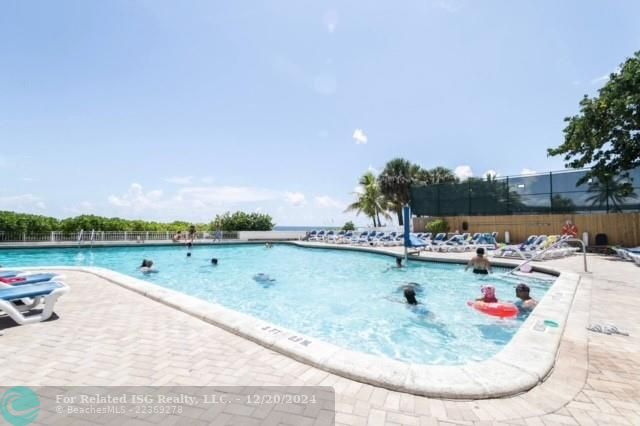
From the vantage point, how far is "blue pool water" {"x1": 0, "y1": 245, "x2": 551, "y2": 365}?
197 inches

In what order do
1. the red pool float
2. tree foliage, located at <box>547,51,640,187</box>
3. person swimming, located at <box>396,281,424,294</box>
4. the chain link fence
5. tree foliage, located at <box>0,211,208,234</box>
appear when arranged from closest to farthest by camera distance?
the red pool float, person swimming, located at <box>396,281,424,294</box>, tree foliage, located at <box>547,51,640,187</box>, the chain link fence, tree foliage, located at <box>0,211,208,234</box>

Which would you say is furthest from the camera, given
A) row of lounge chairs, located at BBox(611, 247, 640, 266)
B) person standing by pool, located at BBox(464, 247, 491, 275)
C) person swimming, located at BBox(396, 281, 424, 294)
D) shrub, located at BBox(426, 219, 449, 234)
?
shrub, located at BBox(426, 219, 449, 234)

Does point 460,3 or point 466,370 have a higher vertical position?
point 460,3

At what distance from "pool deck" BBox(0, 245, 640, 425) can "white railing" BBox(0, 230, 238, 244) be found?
1989 cm

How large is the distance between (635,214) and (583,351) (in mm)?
17504

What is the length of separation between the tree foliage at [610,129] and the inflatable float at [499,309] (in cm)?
1302

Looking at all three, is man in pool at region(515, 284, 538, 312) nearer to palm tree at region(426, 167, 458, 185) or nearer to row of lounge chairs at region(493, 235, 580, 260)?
row of lounge chairs at region(493, 235, 580, 260)

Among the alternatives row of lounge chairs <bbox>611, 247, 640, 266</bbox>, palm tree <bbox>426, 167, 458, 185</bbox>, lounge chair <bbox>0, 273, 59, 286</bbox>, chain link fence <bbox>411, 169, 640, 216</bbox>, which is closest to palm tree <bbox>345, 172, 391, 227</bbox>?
palm tree <bbox>426, 167, 458, 185</bbox>

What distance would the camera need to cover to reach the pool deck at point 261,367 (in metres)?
1.99

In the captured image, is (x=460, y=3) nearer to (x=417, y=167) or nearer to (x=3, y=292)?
(x=3, y=292)

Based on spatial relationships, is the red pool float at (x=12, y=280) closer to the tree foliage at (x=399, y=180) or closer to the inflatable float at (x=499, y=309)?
the inflatable float at (x=499, y=309)

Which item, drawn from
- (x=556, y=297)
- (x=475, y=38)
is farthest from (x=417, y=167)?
(x=556, y=297)

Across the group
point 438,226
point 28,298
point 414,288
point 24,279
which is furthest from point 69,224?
point 438,226

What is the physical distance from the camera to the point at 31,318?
4.04 meters
